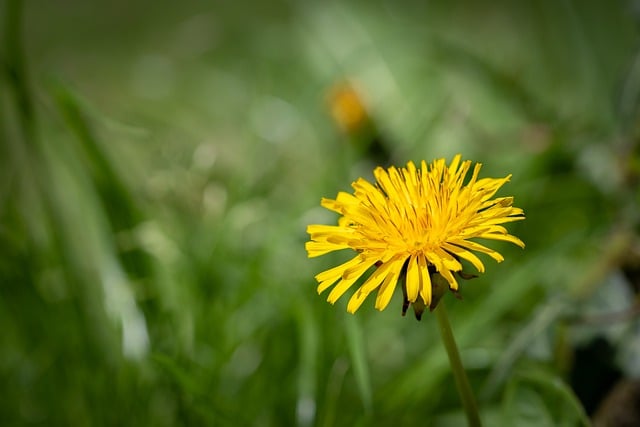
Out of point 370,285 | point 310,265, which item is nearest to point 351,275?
point 370,285

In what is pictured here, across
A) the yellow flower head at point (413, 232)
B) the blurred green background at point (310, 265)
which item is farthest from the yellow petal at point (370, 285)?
the blurred green background at point (310, 265)

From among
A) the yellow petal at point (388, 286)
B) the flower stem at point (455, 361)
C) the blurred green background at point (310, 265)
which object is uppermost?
the blurred green background at point (310, 265)

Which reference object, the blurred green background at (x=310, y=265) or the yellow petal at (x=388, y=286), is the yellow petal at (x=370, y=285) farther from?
the blurred green background at (x=310, y=265)

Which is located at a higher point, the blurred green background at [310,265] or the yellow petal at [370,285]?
the blurred green background at [310,265]

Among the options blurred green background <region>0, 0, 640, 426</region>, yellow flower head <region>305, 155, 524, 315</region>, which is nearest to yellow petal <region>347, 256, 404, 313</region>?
yellow flower head <region>305, 155, 524, 315</region>

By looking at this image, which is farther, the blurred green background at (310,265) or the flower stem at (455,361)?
the blurred green background at (310,265)
